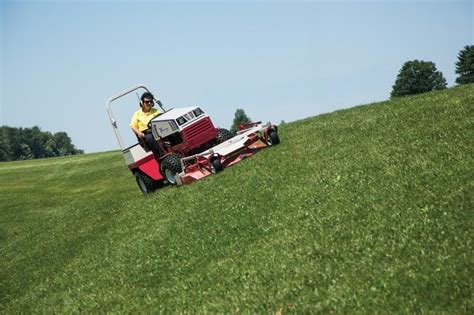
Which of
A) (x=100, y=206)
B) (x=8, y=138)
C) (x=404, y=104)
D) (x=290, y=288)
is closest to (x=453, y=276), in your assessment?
(x=290, y=288)

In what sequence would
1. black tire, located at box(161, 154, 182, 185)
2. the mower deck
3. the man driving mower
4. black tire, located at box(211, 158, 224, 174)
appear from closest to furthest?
black tire, located at box(211, 158, 224, 174) → the mower deck → black tire, located at box(161, 154, 182, 185) → the man driving mower

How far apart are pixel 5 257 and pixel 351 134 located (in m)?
12.8

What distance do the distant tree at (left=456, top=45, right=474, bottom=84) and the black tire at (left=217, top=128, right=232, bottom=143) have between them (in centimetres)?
9662

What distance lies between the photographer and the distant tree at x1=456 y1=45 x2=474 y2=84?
109387 millimetres

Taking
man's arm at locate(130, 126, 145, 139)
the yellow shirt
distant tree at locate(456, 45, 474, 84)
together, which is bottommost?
distant tree at locate(456, 45, 474, 84)

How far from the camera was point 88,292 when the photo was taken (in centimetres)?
1234

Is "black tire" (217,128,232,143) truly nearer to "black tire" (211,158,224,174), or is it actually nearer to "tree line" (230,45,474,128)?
"black tire" (211,158,224,174)

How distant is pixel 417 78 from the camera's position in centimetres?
11262

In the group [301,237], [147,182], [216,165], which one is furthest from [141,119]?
[301,237]

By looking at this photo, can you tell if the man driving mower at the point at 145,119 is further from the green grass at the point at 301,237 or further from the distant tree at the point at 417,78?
the distant tree at the point at 417,78

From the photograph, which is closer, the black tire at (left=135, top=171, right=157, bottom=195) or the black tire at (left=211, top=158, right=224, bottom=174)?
the black tire at (left=211, top=158, right=224, bottom=174)

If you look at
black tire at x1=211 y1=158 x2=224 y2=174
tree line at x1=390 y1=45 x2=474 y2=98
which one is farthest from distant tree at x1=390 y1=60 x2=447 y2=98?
black tire at x1=211 y1=158 x2=224 y2=174

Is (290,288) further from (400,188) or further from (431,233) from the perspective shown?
(400,188)

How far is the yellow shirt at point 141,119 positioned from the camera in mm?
22562
